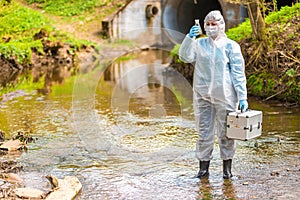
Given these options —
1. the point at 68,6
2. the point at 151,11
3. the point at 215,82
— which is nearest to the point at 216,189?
the point at 215,82

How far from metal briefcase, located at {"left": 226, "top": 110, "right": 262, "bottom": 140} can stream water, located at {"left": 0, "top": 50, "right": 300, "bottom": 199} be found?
0.52 metres

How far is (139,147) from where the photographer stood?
759 centimetres

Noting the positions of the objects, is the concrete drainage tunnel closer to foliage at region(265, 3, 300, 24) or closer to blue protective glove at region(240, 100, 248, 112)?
foliage at region(265, 3, 300, 24)

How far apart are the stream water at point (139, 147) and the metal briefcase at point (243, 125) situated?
52 centimetres

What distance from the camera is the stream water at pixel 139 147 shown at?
19.0 ft

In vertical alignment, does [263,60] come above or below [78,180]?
above

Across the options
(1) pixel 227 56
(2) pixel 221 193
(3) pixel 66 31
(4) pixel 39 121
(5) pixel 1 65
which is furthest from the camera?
(3) pixel 66 31

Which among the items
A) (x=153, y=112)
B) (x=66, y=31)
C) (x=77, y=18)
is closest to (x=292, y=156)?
(x=153, y=112)

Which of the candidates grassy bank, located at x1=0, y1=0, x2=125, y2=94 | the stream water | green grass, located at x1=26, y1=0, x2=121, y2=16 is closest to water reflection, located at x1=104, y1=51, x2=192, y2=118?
the stream water

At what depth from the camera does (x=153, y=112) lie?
33.5 feet

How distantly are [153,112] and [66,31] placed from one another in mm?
14457

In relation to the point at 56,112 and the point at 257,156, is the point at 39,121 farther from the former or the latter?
the point at 257,156

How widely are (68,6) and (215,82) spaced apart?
2182cm

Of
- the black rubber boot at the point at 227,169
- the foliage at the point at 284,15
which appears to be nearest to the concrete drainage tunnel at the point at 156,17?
the foliage at the point at 284,15
